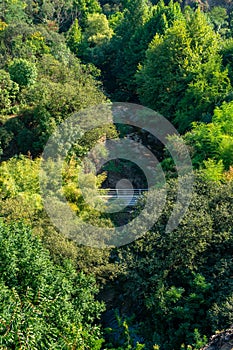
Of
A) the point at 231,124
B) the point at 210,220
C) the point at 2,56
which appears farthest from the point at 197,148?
the point at 2,56

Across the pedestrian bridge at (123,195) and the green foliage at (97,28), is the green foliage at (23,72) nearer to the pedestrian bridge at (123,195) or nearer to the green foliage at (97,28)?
the pedestrian bridge at (123,195)

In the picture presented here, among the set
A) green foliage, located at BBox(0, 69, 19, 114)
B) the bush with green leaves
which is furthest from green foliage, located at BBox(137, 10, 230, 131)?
the bush with green leaves

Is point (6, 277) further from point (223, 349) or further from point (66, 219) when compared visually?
point (223, 349)

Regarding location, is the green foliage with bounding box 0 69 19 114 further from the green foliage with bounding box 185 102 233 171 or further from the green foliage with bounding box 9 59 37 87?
the green foliage with bounding box 185 102 233 171

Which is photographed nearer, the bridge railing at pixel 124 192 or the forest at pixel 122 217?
the forest at pixel 122 217

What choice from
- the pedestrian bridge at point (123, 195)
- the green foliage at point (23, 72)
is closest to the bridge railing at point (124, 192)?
the pedestrian bridge at point (123, 195)

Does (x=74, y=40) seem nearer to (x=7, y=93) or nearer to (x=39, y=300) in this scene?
(x=7, y=93)
